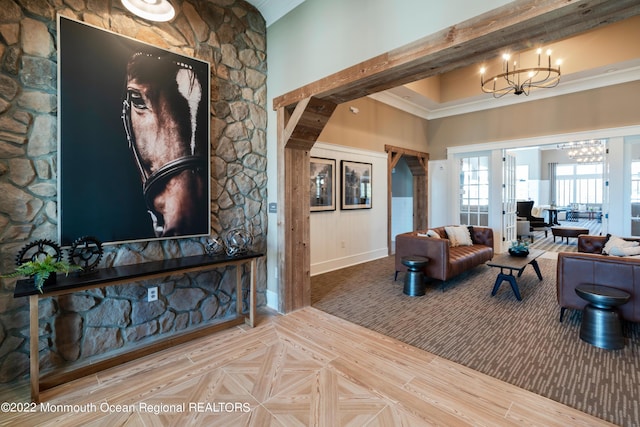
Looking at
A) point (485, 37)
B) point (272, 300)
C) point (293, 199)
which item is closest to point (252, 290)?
point (272, 300)

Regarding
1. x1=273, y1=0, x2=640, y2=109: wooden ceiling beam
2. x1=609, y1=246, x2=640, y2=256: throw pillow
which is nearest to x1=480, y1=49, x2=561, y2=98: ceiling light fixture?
x1=273, y1=0, x2=640, y2=109: wooden ceiling beam

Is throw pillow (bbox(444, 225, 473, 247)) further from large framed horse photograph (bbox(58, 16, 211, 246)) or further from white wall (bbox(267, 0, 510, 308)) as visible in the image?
large framed horse photograph (bbox(58, 16, 211, 246))

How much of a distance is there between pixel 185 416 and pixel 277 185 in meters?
2.34

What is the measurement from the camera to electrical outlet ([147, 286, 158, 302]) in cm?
278

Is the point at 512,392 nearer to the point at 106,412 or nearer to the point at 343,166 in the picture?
the point at 106,412

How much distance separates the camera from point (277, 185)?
351 centimetres

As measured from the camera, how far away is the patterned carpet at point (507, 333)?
2072 mm

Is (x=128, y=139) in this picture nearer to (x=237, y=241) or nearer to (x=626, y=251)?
(x=237, y=241)

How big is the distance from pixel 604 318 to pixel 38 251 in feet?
15.5

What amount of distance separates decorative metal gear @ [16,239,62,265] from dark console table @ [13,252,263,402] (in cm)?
16

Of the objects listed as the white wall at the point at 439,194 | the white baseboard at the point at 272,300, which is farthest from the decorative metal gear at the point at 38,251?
the white wall at the point at 439,194

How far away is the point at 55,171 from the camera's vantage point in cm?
232

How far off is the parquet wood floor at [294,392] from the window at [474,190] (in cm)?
531

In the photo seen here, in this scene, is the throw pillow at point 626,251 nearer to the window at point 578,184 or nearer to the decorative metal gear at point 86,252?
the decorative metal gear at point 86,252
